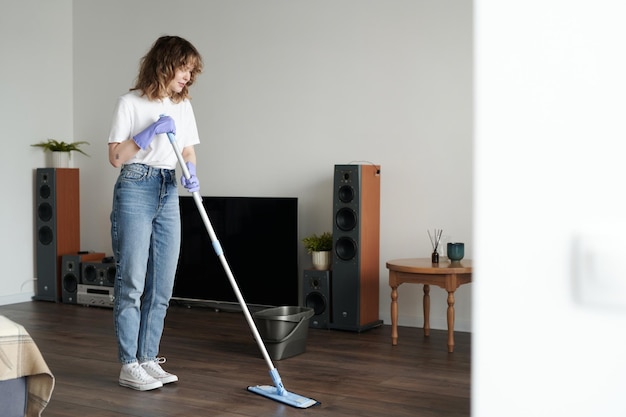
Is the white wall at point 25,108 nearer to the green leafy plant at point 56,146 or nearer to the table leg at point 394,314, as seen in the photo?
the green leafy plant at point 56,146

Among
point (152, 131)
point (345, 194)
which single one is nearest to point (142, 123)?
point (152, 131)

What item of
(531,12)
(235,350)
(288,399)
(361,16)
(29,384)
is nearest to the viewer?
(531,12)

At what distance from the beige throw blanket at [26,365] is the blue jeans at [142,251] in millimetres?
873

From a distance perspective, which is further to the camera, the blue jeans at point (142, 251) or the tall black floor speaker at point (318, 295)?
the tall black floor speaker at point (318, 295)

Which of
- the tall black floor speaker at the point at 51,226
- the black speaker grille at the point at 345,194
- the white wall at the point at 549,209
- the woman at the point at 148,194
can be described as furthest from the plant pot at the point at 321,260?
the white wall at the point at 549,209

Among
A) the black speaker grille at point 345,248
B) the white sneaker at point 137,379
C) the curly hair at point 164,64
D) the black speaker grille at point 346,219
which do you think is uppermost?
the curly hair at point 164,64

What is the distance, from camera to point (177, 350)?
4332mm

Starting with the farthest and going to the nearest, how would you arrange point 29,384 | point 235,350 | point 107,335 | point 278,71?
point 278,71, point 107,335, point 235,350, point 29,384

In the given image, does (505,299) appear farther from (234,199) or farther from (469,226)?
(234,199)

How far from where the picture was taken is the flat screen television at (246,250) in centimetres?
520

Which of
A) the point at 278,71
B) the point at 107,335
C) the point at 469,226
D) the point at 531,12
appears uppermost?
the point at 278,71

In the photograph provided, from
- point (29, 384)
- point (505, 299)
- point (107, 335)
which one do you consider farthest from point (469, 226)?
point (505, 299)

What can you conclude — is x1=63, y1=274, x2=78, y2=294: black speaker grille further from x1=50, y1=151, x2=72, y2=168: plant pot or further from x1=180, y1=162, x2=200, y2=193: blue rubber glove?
x1=180, y1=162, x2=200, y2=193: blue rubber glove

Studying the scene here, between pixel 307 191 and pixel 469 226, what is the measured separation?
1205mm
